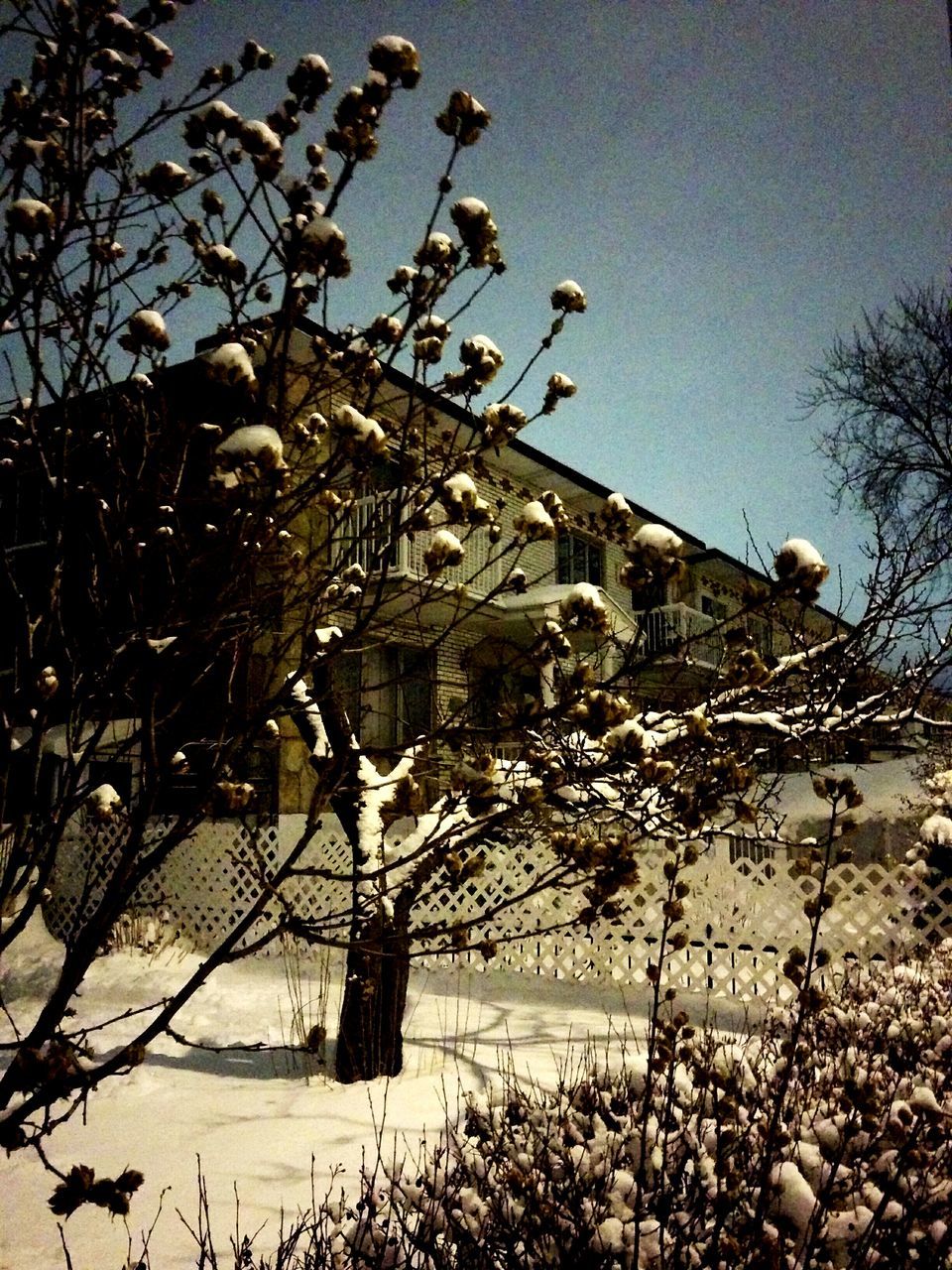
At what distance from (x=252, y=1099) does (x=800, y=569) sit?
4.63 metres

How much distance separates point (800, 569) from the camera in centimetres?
215

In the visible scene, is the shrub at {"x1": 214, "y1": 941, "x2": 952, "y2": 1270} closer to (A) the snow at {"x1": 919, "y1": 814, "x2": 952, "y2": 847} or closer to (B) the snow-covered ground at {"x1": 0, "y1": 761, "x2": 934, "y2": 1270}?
(B) the snow-covered ground at {"x1": 0, "y1": 761, "x2": 934, "y2": 1270}

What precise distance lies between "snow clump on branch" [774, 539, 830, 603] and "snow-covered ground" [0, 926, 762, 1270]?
2932 mm

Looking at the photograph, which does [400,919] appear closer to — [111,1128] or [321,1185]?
[321,1185]

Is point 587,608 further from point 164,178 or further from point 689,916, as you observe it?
point 689,916

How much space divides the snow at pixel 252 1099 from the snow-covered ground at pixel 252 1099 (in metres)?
0.01

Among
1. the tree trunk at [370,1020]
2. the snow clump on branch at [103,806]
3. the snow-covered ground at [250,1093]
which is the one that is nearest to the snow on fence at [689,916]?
the snow-covered ground at [250,1093]

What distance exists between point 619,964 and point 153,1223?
18.4 feet

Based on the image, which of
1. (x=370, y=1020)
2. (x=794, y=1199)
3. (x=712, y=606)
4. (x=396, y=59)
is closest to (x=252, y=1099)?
(x=370, y=1020)

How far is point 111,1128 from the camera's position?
4.64m

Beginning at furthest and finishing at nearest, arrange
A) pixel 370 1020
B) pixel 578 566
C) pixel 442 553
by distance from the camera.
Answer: pixel 578 566 → pixel 370 1020 → pixel 442 553

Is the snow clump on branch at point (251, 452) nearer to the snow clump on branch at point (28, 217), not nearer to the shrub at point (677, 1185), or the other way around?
the snow clump on branch at point (28, 217)

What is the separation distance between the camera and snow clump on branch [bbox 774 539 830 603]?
2.14 metres

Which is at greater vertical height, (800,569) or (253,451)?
(253,451)
